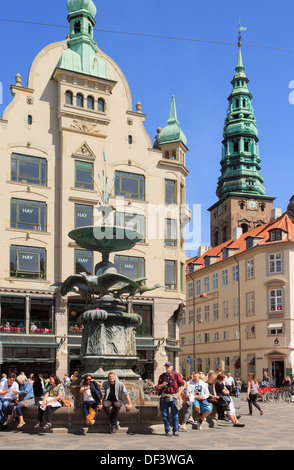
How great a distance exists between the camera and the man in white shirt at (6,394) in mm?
16438

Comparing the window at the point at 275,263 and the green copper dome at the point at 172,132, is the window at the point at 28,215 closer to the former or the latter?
the green copper dome at the point at 172,132

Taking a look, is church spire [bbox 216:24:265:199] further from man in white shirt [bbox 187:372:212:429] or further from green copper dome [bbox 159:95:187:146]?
man in white shirt [bbox 187:372:212:429]

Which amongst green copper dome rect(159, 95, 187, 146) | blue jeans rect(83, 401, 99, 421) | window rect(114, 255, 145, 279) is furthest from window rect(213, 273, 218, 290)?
blue jeans rect(83, 401, 99, 421)

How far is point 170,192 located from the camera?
46.5m

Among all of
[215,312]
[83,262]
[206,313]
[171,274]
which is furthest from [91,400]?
[206,313]

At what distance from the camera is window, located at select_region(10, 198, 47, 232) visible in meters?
40.6

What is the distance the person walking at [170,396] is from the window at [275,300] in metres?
43.2

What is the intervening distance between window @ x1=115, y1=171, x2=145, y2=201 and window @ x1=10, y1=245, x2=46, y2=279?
701 cm

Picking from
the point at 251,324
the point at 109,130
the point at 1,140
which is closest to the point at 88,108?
the point at 109,130

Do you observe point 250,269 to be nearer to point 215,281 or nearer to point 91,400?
point 215,281

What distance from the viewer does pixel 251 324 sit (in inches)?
2361

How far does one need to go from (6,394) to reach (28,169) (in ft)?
86.5

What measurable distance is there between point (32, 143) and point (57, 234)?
6.08 m

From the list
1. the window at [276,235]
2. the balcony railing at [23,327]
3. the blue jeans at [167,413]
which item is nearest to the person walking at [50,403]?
the blue jeans at [167,413]
